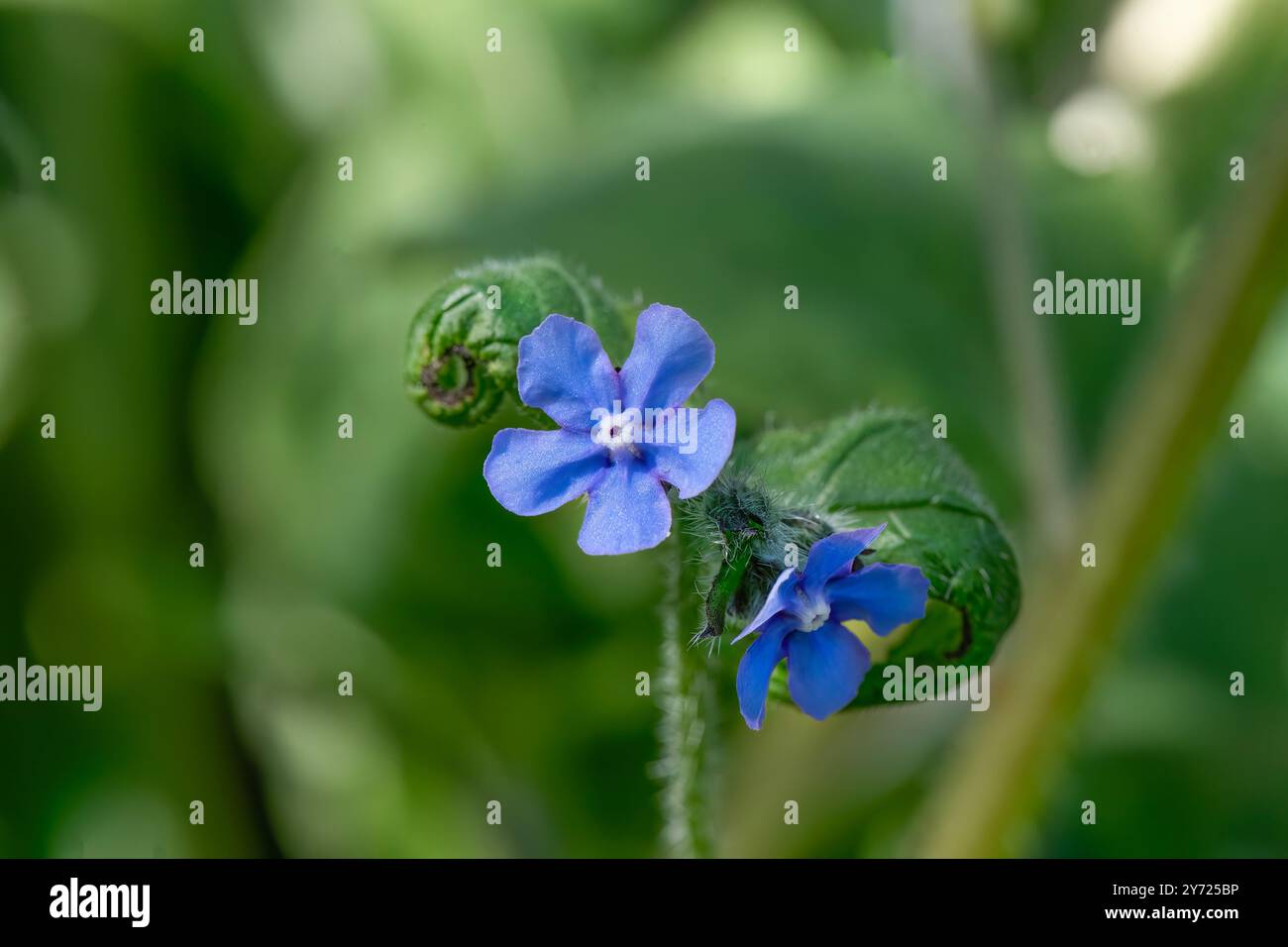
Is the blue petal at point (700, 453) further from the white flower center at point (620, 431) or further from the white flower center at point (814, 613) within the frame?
the white flower center at point (814, 613)

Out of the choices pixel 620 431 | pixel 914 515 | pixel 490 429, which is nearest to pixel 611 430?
pixel 620 431

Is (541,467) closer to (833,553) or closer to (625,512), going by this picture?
(625,512)

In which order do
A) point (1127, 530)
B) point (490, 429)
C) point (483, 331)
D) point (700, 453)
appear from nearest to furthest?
1. point (700, 453)
2. point (483, 331)
3. point (1127, 530)
4. point (490, 429)

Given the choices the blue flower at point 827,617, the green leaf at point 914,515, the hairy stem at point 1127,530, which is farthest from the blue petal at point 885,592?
the hairy stem at point 1127,530

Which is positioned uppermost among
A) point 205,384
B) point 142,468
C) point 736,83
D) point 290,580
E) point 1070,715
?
point 736,83

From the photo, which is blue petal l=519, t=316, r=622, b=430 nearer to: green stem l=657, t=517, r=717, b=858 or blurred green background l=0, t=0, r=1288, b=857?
green stem l=657, t=517, r=717, b=858
